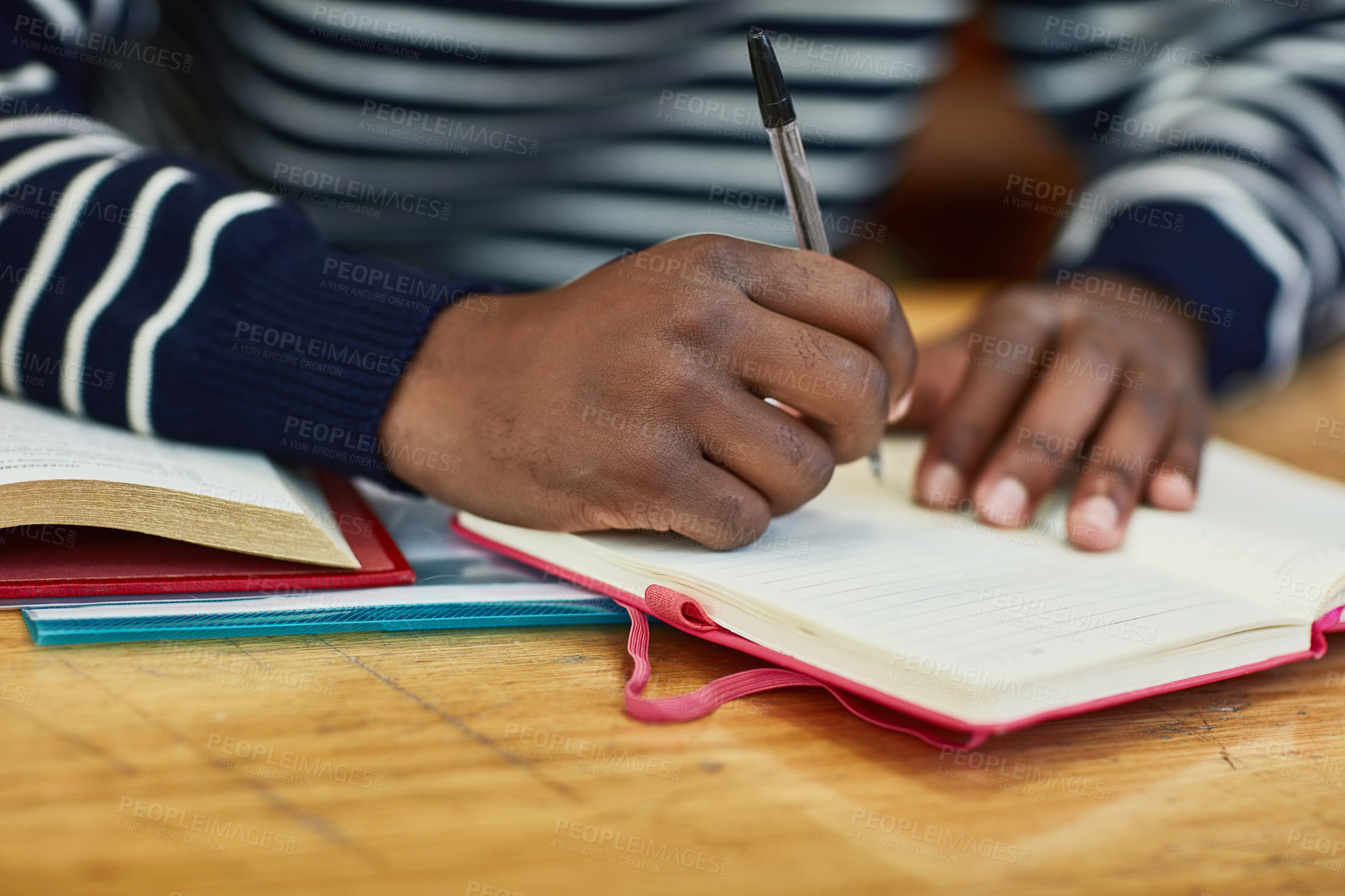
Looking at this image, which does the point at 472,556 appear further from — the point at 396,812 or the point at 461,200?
the point at 461,200

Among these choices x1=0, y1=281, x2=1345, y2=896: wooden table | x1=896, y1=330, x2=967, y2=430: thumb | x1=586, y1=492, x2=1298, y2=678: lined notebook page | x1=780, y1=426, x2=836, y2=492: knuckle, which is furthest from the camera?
x1=896, y1=330, x2=967, y2=430: thumb

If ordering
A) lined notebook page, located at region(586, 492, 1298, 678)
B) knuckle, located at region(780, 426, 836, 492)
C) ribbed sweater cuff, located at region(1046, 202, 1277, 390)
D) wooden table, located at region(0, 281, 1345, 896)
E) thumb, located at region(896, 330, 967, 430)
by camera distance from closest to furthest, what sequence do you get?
wooden table, located at region(0, 281, 1345, 896), lined notebook page, located at region(586, 492, 1298, 678), knuckle, located at region(780, 426, 836, 492), thumb, located at region(896, 330, 967, 430), ribbed sweater cuff, located at region(1046, 202, 1277, 390)

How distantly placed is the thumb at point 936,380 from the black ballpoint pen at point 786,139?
21 cm

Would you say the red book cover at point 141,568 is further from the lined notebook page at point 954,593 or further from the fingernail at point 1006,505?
the fingernail at point 1006,505

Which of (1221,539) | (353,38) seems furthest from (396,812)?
(353,38)

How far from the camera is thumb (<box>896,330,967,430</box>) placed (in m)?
0.80

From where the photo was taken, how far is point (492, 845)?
1.17 feet

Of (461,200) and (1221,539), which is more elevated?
(461,200)

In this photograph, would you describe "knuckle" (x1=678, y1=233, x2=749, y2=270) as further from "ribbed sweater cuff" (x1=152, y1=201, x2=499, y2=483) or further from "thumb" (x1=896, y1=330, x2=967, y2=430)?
"thumb" (x1=896, y1=330, x2=967, y2=430)

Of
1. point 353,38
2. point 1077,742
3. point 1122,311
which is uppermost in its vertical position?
point 353,38

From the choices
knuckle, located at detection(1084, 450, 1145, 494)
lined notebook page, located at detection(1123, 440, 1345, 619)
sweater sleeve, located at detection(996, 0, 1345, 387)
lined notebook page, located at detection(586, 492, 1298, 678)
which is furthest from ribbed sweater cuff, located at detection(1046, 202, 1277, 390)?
lined notebook page, located at detection(586, 492, 1298, 678)

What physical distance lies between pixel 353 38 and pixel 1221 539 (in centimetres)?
88

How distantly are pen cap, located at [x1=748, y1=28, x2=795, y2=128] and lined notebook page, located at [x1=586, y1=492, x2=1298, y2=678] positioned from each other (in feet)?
0.78

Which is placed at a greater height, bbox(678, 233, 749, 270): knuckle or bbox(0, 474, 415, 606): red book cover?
bbox(678, 233, 749, 270): knuckle
